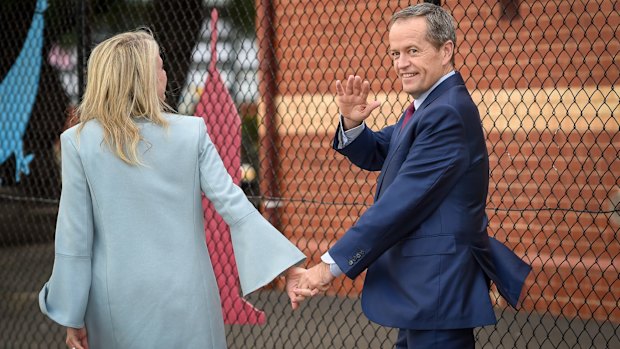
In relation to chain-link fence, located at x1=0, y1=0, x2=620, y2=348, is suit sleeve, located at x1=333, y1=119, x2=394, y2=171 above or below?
above

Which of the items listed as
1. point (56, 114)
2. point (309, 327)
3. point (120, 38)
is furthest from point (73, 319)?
point (56, 114)

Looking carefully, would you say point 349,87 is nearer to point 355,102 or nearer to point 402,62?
point 355,102

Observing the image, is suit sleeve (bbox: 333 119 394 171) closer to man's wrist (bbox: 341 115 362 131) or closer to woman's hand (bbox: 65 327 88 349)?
man's wrist (bbox: 341 115 362 131)

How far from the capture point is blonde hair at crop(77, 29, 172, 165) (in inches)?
98.8

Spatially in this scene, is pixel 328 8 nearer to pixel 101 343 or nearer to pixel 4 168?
pixel 4 168

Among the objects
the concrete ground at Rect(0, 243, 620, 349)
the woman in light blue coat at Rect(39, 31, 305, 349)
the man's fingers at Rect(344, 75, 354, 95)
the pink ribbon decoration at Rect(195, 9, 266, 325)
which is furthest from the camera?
the pink ribbon decoration at Rect(195, 9, 266, 325)

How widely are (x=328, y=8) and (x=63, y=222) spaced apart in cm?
405

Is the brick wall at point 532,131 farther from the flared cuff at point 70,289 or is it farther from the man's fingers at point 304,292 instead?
the flared cuff at point 70,289

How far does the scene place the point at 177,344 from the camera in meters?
2.58

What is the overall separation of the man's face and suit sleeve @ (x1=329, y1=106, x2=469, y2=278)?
0.53 feet

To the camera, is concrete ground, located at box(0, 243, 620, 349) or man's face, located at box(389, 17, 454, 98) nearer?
man's face, located at box(389, 17, 454, 98)

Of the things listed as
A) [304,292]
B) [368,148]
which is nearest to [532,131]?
[368,148]

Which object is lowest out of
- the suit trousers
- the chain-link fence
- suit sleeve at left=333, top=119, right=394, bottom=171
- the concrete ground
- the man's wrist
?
the concrete ground

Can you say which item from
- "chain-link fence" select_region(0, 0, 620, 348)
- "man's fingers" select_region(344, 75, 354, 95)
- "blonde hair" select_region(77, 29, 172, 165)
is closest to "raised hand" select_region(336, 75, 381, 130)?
"man's fingers" select_region(344, 75, 354, 95)
